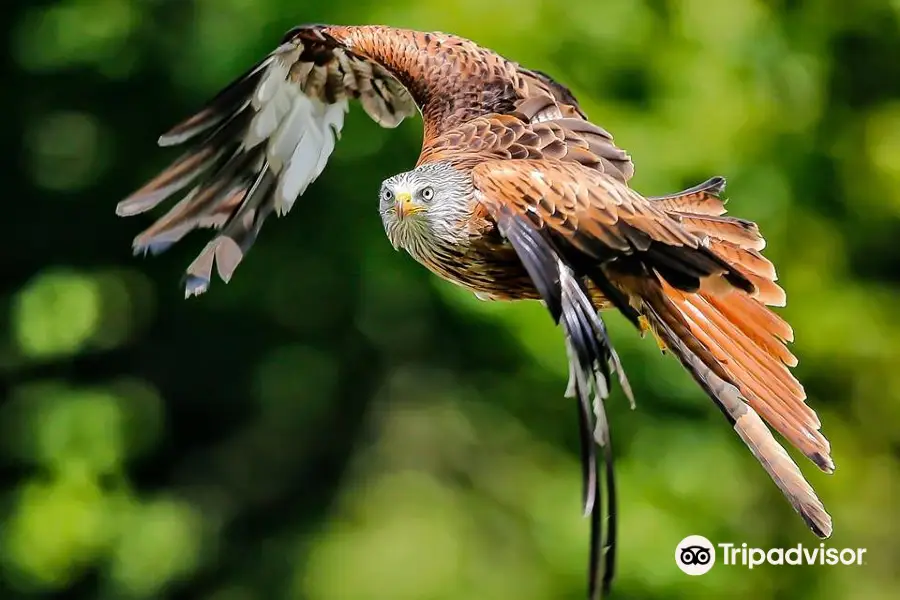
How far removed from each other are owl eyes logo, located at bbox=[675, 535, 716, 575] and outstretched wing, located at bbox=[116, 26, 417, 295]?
3.52m

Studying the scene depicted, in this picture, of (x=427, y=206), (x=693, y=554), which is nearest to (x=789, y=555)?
(x=693, y=554)

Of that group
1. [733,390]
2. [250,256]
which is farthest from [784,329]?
[250,256]

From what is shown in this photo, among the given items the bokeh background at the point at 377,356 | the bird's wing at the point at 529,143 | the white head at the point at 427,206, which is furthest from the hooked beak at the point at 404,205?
the bokeh background at the point at 377,356

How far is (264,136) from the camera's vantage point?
3.66 metres

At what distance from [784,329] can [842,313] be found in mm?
5206

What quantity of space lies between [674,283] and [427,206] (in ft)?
1.85

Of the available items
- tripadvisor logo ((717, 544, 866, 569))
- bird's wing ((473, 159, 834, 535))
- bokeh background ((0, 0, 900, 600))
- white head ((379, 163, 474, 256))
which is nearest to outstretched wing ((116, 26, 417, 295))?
white head ((379, 163, 474, 256))

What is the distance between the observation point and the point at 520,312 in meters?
6.64

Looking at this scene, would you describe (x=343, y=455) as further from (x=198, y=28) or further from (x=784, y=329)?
(x=784, y=329)

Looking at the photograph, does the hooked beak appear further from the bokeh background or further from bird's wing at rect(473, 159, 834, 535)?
the bokeh background

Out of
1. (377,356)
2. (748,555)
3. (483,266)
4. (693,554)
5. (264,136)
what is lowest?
(377,356)

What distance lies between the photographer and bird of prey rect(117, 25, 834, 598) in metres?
2.47

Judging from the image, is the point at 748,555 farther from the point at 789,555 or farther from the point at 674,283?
the point at 674,283

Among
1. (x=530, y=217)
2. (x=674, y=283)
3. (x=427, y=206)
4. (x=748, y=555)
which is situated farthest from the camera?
(x=748, y=555)
